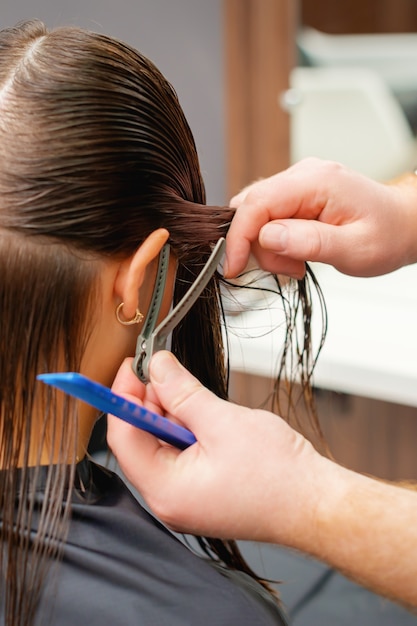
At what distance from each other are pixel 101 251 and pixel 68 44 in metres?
0.22

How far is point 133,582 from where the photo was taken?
823 millimetres

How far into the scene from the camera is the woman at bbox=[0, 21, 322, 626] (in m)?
0.77

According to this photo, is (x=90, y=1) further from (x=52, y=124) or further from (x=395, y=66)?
(x=52, y=124)

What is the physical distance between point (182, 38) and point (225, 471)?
71.5 inches

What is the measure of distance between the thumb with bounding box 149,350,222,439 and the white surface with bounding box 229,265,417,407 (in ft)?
2.30

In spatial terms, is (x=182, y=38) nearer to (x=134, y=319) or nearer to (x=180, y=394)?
(x=134, y=319)

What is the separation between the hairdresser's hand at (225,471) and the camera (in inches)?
30.1

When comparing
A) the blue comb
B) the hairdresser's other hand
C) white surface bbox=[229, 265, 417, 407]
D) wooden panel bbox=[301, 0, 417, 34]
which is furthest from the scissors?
wooden panel bbox=[301, 0, 417, 34]

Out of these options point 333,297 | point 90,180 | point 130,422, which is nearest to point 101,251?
point 90,180

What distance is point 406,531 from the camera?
803mm

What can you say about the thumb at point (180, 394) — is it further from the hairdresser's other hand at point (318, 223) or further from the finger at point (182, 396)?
the hairdresser's other hand at point (318, 223)

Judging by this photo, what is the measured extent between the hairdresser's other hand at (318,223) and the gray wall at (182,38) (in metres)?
1.35

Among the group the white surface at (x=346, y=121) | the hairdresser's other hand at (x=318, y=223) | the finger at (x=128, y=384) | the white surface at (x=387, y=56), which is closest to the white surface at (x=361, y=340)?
the hairdresser's other hand at (x=318, y=223)

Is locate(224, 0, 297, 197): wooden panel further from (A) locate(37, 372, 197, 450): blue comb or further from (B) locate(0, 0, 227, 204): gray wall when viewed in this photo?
(A) locate(37, 372, 197, 450): blue comb
